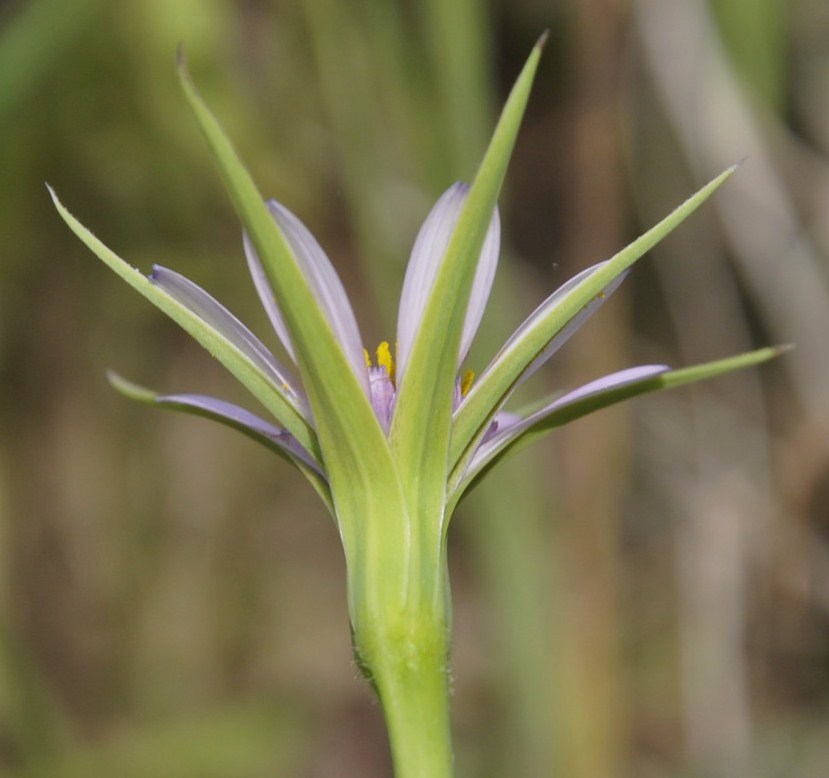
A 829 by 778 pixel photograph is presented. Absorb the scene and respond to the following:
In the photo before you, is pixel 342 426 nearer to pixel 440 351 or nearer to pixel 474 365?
pixel 440 351

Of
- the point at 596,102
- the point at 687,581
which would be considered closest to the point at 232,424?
the point at 596,102

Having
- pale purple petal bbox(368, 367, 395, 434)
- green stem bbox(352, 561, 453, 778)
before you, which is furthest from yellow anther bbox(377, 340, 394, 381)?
green stem bbox(352, 561, 453, 778)

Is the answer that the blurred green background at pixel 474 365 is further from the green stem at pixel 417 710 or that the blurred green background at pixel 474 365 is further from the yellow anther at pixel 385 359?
the green stem at pixel 417 710

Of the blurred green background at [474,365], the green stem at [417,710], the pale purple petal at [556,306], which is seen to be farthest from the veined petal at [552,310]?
the blurred green background at [474,365]

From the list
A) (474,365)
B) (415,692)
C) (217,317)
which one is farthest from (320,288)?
(474,365)

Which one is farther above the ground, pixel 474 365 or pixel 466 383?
pixel 474 365

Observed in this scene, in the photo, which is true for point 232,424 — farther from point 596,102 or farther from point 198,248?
point 198,248

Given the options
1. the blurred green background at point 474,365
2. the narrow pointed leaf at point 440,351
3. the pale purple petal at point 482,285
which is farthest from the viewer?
the blurred green background at point 474,365
